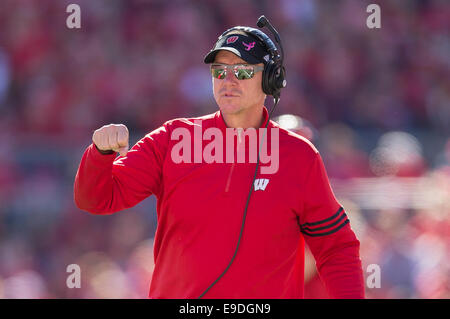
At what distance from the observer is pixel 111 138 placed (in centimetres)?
249

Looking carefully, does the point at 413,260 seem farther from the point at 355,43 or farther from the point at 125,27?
the point at 125,27

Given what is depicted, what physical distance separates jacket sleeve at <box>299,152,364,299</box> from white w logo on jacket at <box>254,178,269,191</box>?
0.41 ft

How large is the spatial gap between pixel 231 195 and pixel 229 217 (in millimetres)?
75

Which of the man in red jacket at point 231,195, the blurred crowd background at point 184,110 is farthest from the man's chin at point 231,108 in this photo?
the blurred crowd background at point 184,110

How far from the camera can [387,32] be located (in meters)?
8.88

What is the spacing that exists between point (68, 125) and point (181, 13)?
195 centimetres

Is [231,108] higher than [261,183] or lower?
higher

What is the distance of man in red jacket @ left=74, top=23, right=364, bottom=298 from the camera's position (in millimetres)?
2600

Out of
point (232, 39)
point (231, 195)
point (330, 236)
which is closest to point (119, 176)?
point (231, 195)

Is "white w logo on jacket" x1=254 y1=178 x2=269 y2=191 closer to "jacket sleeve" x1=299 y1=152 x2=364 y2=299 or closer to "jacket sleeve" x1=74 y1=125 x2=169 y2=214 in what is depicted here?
"jacket sleeve" x1=299 y1=152 x2=364 y2=299

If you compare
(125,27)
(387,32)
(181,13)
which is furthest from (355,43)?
(125,27)

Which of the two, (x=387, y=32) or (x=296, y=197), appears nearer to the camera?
(x=296, y=197)

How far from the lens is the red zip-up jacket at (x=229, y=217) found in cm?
260

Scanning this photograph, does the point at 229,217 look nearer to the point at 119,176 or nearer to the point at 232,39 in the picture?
the point at 119,176
